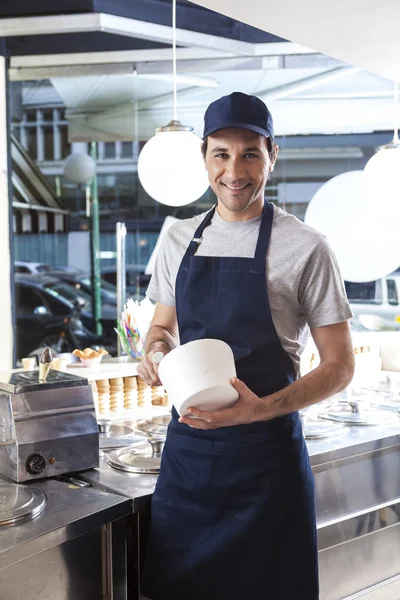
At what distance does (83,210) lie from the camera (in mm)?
6641

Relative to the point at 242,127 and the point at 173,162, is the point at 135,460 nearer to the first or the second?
the point at 242,127

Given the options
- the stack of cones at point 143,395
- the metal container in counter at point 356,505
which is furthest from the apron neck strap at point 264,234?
the stack of cones at point 143,395

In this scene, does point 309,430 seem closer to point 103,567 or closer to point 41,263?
point 103,567

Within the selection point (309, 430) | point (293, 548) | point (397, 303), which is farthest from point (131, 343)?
point (397, 303)

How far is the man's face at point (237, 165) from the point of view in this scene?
183 cm

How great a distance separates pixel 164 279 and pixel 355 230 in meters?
4.72

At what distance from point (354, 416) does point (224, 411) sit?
1.37 m

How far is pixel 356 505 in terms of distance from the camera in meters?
2.48

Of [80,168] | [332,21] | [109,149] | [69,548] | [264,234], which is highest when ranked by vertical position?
[109,149]

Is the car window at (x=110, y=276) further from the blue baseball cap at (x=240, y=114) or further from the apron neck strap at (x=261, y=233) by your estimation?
the blue baseball cap at (x=240, y=114)

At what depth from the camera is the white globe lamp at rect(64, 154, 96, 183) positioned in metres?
6.66

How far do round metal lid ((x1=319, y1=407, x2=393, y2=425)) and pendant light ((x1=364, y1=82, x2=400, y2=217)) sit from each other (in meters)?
1.08

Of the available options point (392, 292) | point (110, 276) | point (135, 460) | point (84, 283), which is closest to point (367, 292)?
point (392, 292)

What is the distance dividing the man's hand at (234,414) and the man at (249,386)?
0.17 meters
